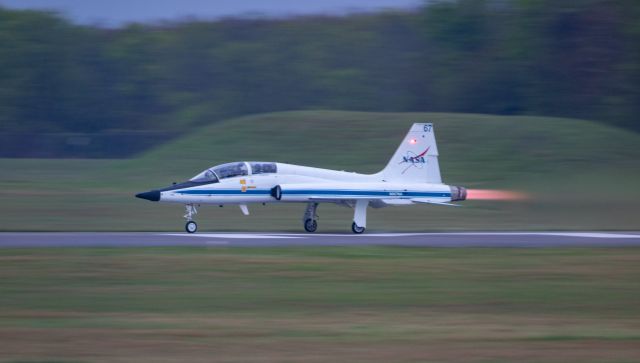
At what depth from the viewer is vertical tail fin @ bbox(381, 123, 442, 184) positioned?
2717cm

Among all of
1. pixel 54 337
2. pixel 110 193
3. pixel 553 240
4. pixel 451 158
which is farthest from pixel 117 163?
pixel 54 337

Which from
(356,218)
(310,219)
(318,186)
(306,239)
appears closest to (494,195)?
(356,218)

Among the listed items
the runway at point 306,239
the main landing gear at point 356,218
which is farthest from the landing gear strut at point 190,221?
the main landing gear at point 356,218

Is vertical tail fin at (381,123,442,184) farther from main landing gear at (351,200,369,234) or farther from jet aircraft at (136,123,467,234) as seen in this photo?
main landing gear at (351,200,369,234)

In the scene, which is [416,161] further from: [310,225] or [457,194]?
[310,225]

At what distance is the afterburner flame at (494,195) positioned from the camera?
2896 centimetres

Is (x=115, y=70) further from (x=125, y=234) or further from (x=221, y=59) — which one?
(x=125, y=234)

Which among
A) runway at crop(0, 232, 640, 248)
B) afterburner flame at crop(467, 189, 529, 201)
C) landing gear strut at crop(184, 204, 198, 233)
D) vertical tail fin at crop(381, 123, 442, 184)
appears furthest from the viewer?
afterburner flame at crop(467, 189, 529, 201)

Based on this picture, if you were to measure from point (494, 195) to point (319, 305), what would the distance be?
16.2 metres

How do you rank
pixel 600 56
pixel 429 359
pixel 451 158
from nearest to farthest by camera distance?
pixel 429 359 < pixel 451 158 < pixel 600 56

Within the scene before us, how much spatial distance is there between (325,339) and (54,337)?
135 inches

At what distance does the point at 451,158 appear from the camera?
50500 millimetres

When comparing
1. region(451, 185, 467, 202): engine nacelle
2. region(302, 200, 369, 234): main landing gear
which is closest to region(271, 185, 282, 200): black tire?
region(302, 200, 369, 234): main landing gear

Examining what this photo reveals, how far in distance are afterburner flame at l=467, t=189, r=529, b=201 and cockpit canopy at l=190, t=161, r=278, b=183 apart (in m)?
6.71
